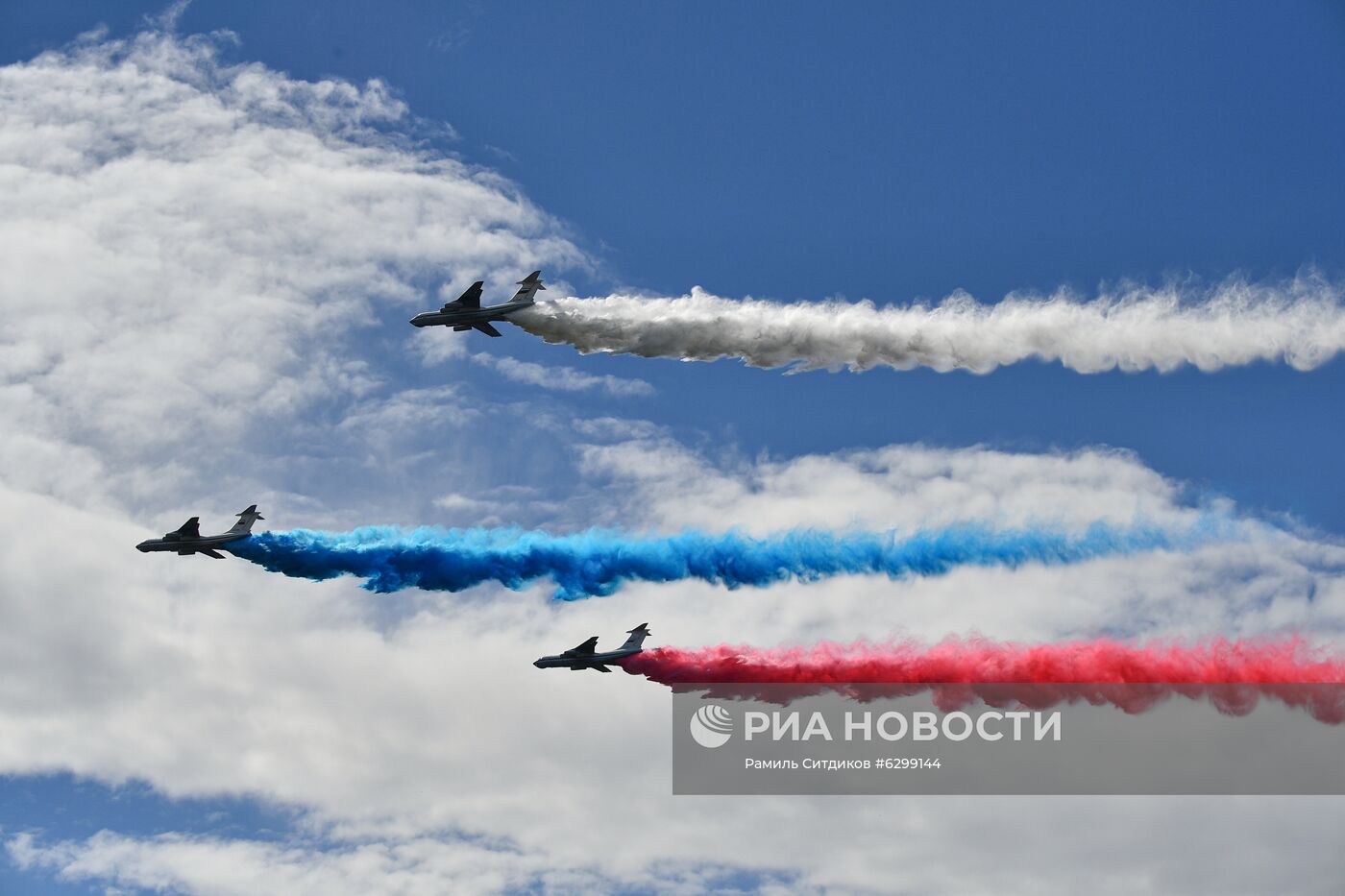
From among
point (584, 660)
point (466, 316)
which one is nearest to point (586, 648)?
point (584, 660)

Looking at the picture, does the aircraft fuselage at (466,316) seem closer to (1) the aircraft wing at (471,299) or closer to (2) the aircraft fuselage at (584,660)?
(1) the aircraft wing at (471,299)

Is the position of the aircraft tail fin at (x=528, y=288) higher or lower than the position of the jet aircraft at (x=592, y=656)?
higher

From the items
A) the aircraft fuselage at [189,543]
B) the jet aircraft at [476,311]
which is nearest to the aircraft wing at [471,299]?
the jet aircraft at [476,311]

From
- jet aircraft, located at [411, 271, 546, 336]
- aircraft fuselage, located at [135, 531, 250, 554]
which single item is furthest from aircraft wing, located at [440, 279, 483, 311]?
aircraft fuselage, located at [135, 531, 250, 554]

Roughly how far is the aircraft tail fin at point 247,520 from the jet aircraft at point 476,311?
513 inches

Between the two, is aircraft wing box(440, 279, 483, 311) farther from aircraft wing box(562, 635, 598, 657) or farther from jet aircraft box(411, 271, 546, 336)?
aircraft wing box(562, 635, 598, 657)

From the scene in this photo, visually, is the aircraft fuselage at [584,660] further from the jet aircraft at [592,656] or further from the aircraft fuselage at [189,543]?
the aircraft fuselage at [189,543]

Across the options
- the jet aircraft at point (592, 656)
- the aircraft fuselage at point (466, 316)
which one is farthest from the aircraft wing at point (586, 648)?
the aircraft fuselage at point (466, 316)

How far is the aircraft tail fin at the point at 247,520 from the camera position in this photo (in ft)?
317

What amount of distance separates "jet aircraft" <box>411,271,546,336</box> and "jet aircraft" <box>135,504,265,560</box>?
13633mm

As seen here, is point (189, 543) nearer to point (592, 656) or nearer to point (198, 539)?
point (198, 539)

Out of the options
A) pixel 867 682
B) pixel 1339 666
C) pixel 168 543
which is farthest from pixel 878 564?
pixel 168 543

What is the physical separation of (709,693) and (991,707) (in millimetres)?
12377

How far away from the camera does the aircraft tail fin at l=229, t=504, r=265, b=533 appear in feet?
317
